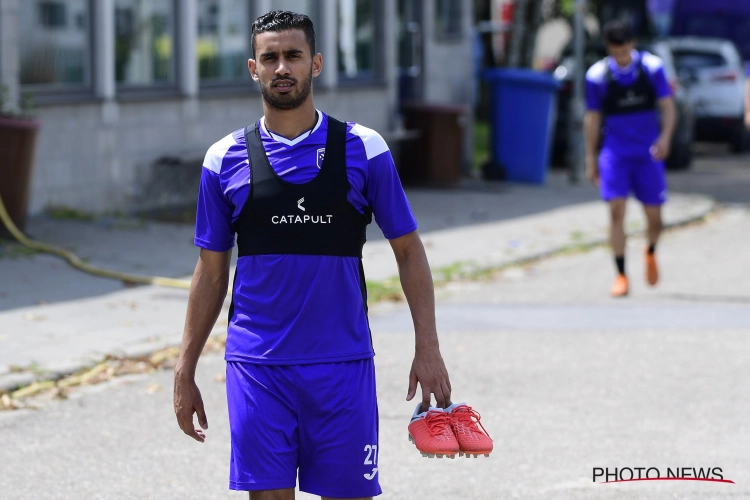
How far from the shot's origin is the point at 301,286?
12.4 ft

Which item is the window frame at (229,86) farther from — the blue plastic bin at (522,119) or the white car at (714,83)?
the white car at (714,83)

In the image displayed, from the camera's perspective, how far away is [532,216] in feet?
49.4

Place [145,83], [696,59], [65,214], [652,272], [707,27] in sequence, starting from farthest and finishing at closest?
[707,27], [696,59], [145,83], [65,214], [652,272]

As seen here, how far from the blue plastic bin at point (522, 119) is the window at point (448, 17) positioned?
160 centimetres

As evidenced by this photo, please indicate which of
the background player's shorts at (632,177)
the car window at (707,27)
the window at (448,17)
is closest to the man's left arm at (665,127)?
the background player's shorts at (632,177)

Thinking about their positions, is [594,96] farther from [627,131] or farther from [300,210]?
[300,210]

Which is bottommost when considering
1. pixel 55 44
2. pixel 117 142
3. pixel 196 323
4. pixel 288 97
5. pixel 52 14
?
pixel 117 142

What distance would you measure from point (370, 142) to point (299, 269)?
41 centimetres

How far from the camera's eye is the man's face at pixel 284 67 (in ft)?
12.4

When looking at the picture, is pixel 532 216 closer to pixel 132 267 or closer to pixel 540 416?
pixel 132 267

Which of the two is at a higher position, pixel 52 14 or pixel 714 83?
pixel 52 14

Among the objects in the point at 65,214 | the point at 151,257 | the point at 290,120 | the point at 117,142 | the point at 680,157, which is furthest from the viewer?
the point at 680,157

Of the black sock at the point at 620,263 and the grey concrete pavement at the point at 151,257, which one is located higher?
the black sock at the point at 620,263

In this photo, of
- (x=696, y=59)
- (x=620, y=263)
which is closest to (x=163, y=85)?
(x=620, y=263)
